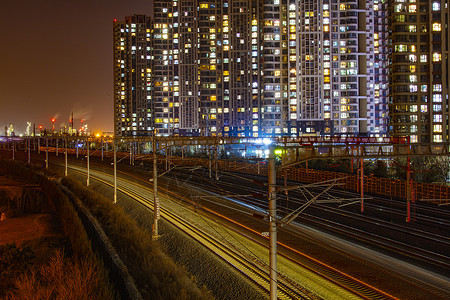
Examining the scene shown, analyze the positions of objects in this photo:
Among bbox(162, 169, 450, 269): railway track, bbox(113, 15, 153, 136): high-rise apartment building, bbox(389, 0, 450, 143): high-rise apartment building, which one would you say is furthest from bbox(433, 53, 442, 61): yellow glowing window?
bbox(113, 15, 153, 136): high-rise apartment building

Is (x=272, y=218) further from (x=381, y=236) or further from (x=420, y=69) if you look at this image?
(x=420, y=69)

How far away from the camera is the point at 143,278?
46.6 feet

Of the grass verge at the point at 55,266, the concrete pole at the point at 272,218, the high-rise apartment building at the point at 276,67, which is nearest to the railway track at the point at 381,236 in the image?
the concrete pole at the point at 272,218

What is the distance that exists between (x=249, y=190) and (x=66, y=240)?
63.4ft

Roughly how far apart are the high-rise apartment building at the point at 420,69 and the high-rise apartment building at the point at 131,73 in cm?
10801

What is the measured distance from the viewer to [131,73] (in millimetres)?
171000

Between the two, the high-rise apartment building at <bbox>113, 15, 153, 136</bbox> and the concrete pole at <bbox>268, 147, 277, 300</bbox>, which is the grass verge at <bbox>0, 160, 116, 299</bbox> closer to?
the concrete pole at <bbox>268, 147, 277, 300</bbox>

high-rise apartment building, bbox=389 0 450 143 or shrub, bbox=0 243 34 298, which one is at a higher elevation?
high-rise apartment building, bbox=389 0 450 143

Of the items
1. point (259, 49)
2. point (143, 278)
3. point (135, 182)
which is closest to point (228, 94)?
point (259, 49)

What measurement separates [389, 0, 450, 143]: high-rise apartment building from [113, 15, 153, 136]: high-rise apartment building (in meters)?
108

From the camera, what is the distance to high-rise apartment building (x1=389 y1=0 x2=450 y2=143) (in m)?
Result: 77.2

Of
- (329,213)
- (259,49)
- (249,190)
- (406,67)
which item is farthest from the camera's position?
(259,49)

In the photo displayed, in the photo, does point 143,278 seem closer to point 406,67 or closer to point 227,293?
point 227,293

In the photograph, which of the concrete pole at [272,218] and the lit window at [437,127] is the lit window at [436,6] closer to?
the lit window at [437,127]
